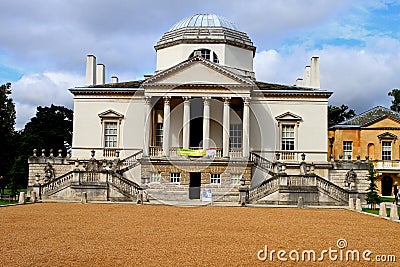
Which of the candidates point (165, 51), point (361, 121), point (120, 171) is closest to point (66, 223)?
point (120, 171)

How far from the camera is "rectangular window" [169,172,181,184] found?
34.5m

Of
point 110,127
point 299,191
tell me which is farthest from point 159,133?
point 299,191

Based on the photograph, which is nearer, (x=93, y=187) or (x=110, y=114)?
(x=93, y=187)

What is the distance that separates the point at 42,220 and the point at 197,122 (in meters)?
22.1

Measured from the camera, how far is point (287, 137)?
38625 millimetres

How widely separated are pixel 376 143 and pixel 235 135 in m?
18.6

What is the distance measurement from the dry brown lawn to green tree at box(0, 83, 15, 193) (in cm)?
1583

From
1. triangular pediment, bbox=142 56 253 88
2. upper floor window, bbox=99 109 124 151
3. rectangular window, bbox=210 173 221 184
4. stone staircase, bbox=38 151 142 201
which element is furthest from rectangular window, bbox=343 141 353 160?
stone staircase, bbox=38 151 142 201

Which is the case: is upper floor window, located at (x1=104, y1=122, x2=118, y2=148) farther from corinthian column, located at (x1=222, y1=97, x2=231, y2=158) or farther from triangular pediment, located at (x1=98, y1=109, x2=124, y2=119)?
corinthian column, located at (x1=222, y1=97, x2=231, y2=158)

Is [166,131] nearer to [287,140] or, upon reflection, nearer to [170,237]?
[287,140]

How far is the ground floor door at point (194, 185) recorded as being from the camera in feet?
113

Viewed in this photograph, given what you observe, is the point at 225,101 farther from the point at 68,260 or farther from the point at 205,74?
the point at 68,260

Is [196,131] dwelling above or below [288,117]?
below

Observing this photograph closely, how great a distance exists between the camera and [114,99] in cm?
3931
